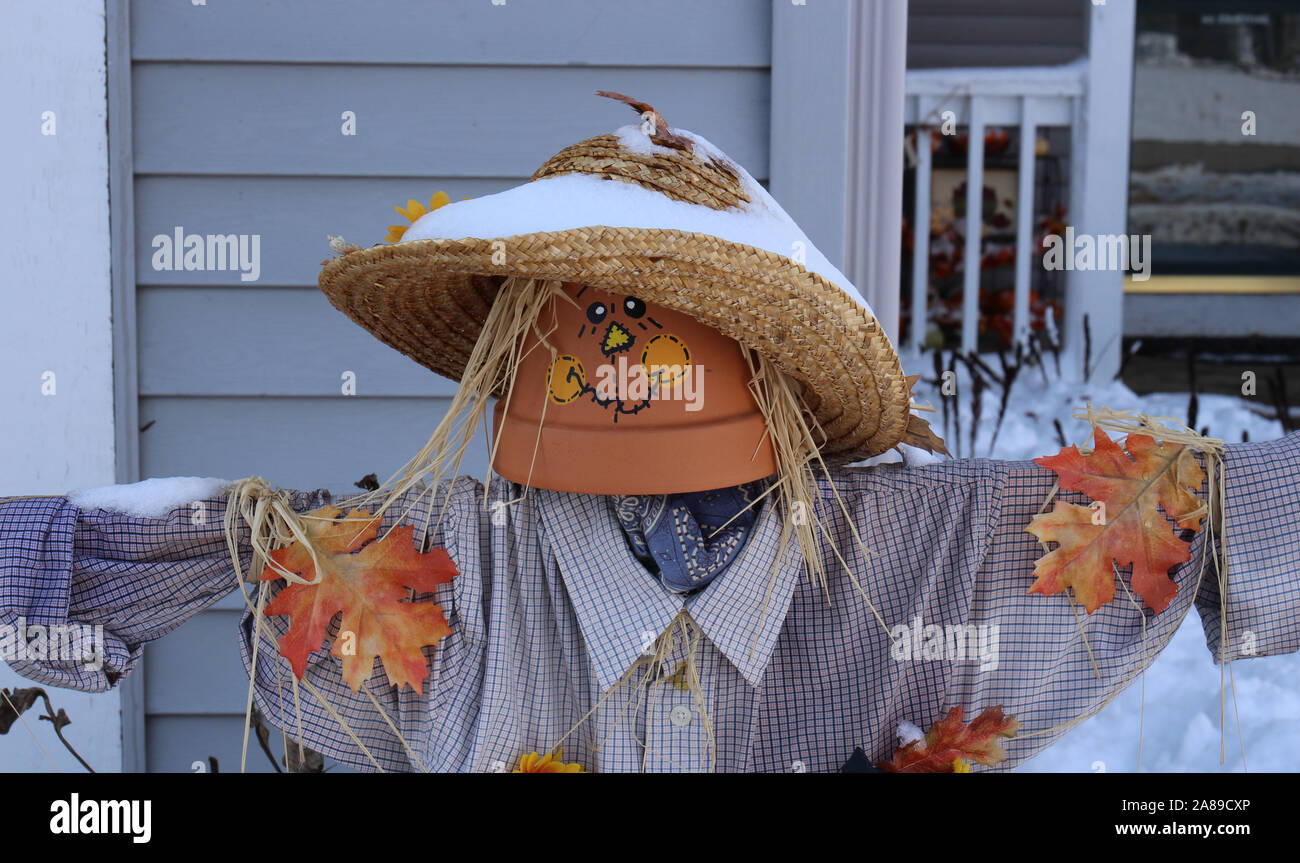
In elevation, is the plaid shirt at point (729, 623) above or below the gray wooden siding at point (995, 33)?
below

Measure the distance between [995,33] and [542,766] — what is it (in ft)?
17.3

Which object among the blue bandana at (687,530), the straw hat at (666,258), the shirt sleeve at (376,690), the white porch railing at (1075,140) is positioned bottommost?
the shirt sleeve at (376,690)

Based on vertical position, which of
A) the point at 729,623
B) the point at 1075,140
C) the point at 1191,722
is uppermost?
the point at 1075,140

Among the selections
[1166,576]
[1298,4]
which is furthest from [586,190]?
[1298,4]

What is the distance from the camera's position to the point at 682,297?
1031mm

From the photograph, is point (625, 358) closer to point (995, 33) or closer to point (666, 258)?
point (666, 258)

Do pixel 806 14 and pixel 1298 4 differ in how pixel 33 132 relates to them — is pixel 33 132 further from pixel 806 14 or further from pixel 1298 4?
pixel 1298 4

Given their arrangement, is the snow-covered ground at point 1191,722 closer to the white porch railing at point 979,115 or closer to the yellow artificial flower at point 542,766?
the yellow artificial flower at point 542,766

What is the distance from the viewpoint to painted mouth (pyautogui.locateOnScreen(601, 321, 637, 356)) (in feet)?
3.61

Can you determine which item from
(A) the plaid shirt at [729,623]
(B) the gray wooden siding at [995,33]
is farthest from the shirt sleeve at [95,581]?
(B) the gray wooden siding at [995,33]

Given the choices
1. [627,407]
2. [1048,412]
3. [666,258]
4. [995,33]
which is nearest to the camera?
[666,258]

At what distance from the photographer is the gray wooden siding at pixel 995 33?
5.32 meters

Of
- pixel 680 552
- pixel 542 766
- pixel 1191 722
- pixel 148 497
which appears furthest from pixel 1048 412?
pixel 148 497

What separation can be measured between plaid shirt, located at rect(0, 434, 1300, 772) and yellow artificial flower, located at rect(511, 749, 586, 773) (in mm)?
16
